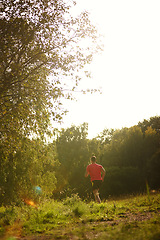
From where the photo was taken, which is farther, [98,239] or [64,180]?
[64,180]

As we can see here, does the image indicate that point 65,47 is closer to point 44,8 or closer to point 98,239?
point 44,8

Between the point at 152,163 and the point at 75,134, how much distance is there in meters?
9.69

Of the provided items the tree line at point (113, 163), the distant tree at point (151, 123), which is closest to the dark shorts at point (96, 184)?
the tree line at point (113, 163)

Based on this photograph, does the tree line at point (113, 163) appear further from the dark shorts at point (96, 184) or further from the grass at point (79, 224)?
the grass at point (79, 224)

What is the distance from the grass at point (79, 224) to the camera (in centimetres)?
461

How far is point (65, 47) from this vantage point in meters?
9.59

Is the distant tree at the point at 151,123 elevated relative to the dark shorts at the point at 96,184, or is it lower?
elevated

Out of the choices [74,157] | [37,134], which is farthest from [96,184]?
[74,157]

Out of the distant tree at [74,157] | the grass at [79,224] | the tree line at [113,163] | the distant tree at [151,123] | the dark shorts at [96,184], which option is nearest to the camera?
the grass at [79,224]

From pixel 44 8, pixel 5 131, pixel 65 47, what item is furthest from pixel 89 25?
pixel 5 131

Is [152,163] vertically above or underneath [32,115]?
underneath

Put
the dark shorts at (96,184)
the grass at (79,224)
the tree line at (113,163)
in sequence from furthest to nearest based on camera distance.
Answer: the tree line at (113,163)
the dark shorts at (96,184)
the grass at (79,224)

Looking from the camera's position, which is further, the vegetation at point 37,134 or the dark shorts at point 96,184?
the dark shorts at point 96,184

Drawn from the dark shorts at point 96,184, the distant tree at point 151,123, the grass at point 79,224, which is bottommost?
the grass at point 79,224
